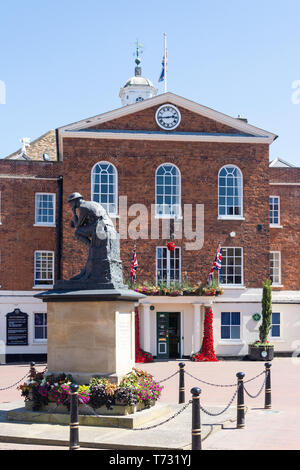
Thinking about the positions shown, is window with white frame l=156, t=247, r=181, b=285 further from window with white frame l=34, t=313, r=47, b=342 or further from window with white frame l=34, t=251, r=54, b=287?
window with white frame l=34, t=313, r=47, b=342

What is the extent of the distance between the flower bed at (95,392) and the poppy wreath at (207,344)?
17.1 metres

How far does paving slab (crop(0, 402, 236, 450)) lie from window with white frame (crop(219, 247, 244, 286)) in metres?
19.3

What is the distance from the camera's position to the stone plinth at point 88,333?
13414 millimetres

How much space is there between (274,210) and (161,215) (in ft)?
22.3

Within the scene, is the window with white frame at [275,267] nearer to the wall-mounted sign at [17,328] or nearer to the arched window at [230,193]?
the arched window at [230,193]

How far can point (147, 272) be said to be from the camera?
105 ft

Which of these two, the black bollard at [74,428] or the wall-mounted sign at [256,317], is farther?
the wall-mounted sign at [256,317]

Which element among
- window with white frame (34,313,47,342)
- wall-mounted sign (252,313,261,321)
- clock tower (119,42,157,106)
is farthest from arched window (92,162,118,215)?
clock tower (119,42,157,106)

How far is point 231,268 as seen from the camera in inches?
1291

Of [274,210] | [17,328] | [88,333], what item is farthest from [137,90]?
[88,333]

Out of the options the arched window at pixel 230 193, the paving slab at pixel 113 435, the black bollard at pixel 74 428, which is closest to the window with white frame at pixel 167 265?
the arched window at pixel 230 193

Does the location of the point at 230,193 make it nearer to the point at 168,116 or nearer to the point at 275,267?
the point at 168,116

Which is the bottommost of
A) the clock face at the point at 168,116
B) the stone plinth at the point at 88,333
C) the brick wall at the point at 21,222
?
the stone plinth at the point at 88,333
